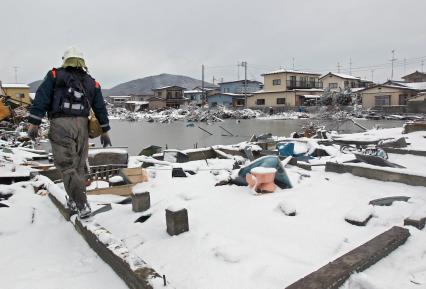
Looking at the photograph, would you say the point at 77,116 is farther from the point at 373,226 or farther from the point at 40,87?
the point at 373,226

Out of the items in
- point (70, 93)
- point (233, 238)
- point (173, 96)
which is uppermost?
point (173, 96)

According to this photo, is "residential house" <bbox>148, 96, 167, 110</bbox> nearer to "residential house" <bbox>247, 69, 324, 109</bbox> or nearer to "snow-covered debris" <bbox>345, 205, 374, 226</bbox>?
"residential house" <bbox>247, 69, 324, 109</bbox>

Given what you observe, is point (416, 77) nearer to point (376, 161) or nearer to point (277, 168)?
point (376, 161)

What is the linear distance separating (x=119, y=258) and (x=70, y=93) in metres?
1.74

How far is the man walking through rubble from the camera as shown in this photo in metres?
3.12

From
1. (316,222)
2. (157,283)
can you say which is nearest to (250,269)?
(157,283)

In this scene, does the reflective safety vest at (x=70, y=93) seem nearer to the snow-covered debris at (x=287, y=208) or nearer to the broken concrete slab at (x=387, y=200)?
the snow-covered debris at (x=287, y=208)

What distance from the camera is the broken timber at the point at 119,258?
214 cm

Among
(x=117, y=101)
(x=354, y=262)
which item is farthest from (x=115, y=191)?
(x=117, y=101)

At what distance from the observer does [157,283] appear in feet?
6.69

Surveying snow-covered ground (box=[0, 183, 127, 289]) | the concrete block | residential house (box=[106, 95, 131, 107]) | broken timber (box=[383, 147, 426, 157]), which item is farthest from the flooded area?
residential house (box=[106, 95, 131, 107])

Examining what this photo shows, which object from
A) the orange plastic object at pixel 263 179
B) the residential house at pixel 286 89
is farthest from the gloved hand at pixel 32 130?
the residential house at pixel 286 89

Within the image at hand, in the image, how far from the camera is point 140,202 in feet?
12.5

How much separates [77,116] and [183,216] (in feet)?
4.89
